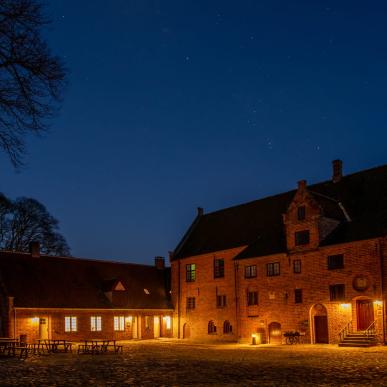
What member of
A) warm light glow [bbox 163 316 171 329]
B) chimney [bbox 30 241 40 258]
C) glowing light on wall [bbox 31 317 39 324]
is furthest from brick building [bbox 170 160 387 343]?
glowing light on wall [bbox 31 317 39 324]

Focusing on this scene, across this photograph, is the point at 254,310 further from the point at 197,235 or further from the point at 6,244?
the point at 6,244

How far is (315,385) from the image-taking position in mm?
15227

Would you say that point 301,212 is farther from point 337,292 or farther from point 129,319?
point 129,319

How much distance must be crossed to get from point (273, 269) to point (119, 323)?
618 inches

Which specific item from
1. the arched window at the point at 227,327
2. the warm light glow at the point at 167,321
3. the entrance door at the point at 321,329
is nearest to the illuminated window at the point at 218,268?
the arched window at the point at 227,327

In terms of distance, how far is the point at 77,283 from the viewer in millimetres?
49594

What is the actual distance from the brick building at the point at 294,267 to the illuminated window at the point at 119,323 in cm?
523

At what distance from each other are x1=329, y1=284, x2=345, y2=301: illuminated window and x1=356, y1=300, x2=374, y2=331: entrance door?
1.18 m

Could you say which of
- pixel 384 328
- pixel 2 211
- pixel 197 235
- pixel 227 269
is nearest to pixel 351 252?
pixel 384 328

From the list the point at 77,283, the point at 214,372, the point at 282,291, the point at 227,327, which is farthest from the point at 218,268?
the point at 214,372

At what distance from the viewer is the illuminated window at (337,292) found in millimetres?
36281

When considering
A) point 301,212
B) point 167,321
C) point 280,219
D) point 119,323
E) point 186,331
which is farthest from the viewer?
point 167,321

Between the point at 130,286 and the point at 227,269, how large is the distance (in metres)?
10.4

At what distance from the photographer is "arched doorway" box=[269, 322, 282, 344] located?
4031cm
